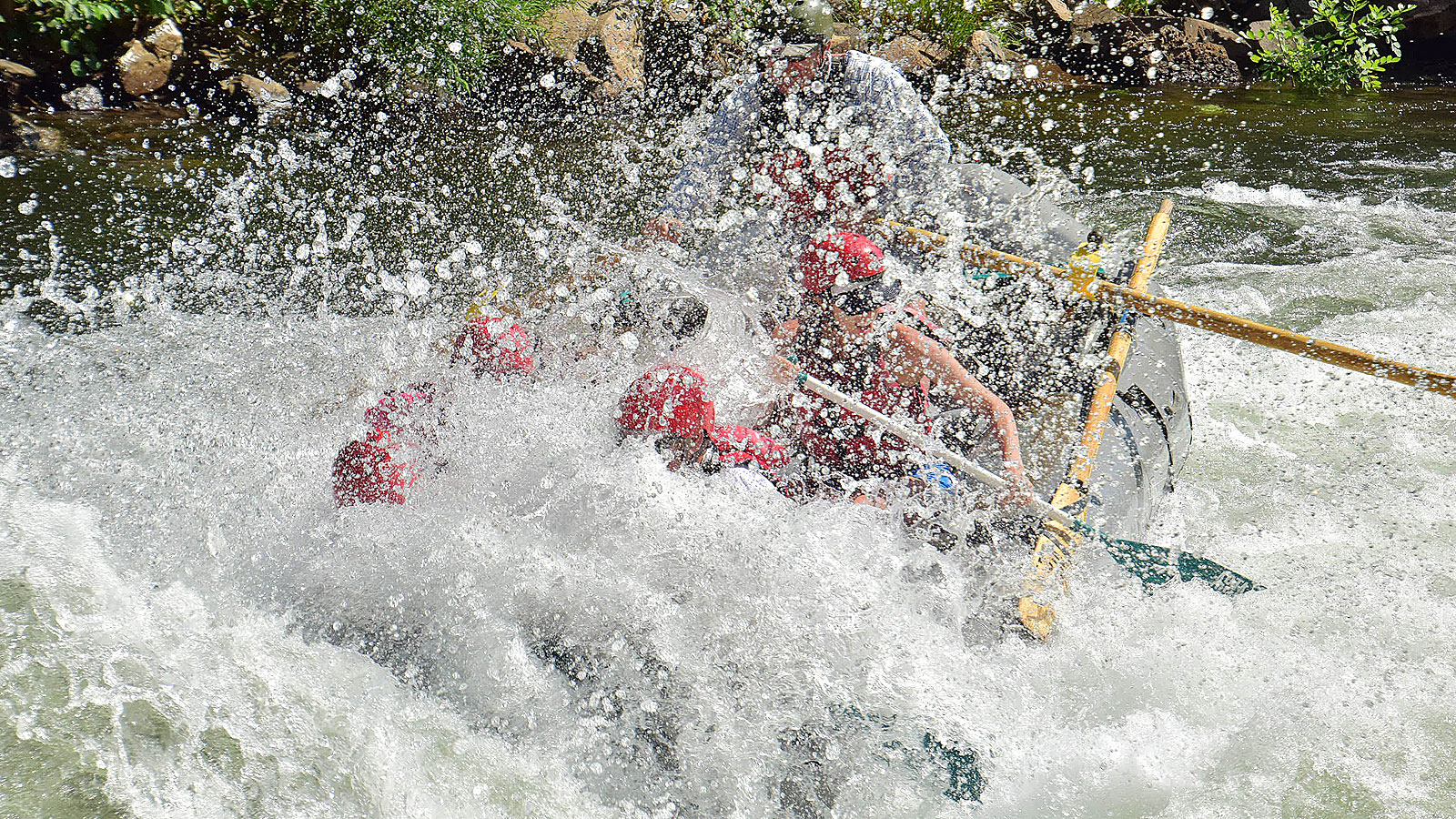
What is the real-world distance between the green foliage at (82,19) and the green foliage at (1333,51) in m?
10.3

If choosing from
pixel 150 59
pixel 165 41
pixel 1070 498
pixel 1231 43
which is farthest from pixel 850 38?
pixel 1070 498

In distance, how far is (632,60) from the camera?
27.3 feet

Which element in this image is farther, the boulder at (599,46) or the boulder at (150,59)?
the boulder at (599,46)

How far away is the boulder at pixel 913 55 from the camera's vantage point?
9.09 m

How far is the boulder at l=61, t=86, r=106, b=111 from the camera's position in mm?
6648

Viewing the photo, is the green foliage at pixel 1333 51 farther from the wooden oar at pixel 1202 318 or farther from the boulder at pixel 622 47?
the wooden oar at pixel 1202 318

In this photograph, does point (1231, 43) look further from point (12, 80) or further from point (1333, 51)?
point (12, 80)

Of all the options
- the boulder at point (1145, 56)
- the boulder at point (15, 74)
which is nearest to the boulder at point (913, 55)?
the boulder at point (1145, 56)

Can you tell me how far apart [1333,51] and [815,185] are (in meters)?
8.56

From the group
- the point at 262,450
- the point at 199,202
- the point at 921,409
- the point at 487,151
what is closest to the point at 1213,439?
the point at 921,409

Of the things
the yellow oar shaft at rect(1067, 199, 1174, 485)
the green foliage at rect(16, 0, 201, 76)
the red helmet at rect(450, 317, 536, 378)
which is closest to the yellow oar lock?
the yellow oar shaft at rect(1067, 199, 1174, 485)

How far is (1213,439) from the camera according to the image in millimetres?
4641

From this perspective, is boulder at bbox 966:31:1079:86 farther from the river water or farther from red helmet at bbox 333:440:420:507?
red helmet at bbox 333:440:420:507

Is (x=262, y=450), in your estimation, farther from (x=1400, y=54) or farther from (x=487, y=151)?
(x=1400, y=54)
